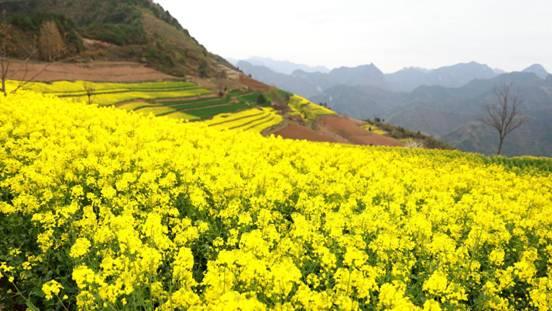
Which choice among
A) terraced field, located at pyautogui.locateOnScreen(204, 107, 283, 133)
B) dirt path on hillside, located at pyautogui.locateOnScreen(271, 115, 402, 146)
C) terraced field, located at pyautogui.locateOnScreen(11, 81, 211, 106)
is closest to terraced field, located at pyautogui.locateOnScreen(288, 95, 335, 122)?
dirt path on hillside, located at pyautogui.locateOnScreen(271, 115, 402, 146)

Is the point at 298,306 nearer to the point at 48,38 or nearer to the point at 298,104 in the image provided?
the point at 48,38

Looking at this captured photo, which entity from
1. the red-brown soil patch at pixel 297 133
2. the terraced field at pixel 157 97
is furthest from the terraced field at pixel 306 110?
the red-brown soil patch at pixel 297 133

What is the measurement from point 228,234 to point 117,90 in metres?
55.8

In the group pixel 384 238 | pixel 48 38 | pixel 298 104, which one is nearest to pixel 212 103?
pixel 48 38

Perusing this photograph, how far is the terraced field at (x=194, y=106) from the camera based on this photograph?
52406 millimetres

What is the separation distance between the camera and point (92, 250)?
632 cm

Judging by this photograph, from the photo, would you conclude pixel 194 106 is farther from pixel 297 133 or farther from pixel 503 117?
pixel 503 117

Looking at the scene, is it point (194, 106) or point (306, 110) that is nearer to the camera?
point (194, 106)

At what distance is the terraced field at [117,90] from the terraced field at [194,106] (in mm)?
1831

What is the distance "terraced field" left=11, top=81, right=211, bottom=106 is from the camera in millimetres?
47719

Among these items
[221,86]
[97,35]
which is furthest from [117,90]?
[97,35]

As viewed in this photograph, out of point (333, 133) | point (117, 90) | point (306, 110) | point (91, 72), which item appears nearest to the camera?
point (117, 90)

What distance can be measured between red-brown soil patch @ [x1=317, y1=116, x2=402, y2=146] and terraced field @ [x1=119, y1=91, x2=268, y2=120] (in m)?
14.9

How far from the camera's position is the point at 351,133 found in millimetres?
75188
